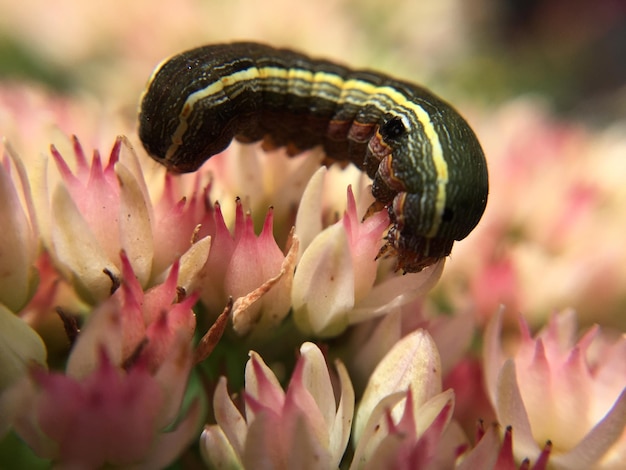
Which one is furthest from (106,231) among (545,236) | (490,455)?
(545,236)

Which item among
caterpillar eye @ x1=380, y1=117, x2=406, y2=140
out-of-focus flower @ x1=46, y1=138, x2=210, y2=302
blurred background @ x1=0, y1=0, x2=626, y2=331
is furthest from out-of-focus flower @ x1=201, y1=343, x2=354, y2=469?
blurred background @ x1=0, y1=0, x2=626, y2=331

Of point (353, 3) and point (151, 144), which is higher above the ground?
point (353, 3)

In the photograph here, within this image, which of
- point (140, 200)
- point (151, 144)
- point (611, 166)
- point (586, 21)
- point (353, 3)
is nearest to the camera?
point (140, 200)

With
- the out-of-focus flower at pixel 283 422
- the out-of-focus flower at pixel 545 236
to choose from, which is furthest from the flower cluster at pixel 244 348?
the out-of-focus flower at pixel 545 236

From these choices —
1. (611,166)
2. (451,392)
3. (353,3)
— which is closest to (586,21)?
(353,3)

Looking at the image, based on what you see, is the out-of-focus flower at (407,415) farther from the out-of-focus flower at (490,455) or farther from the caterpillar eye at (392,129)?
the caterpillar eye at (392,129)

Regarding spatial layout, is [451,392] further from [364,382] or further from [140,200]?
[140,200]
